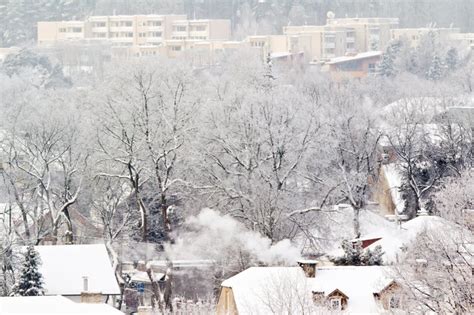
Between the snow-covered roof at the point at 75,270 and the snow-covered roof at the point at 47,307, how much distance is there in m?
6.36

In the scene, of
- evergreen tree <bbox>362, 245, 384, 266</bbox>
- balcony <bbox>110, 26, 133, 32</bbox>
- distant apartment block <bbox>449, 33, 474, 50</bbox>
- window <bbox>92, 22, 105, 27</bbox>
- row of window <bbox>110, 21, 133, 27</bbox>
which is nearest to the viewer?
evergreen tree <bbox>362, 245, 384, 266</bbox>

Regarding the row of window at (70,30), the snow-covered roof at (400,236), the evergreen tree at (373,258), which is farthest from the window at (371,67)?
the evergreen tree at (373,258)

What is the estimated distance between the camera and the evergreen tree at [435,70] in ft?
319

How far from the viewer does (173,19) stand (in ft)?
500

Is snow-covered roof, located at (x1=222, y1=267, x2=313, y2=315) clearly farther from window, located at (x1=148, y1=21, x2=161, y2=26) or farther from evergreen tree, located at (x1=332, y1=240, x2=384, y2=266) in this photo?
window, located at (x1=148, y1=21, x2=161, y2=26)

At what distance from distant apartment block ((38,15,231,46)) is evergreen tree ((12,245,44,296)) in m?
109

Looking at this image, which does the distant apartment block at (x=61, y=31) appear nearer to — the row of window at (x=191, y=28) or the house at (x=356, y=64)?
the row of window at (x=191, y=28)

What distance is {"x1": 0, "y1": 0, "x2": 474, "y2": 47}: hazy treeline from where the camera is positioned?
146m

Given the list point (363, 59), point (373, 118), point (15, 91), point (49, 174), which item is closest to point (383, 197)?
point (373, 118)

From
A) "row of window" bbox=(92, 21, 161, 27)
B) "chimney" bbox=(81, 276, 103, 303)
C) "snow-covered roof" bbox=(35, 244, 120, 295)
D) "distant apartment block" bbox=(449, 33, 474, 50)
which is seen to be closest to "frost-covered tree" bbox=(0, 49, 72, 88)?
"distant apartment block" bbox=(449, 33, 474, 50)

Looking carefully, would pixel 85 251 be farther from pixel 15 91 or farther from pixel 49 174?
pixel 15 91

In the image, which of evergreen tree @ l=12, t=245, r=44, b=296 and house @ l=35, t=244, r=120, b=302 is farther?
evergreen tree @ l=12, t=245, r=44, b=296

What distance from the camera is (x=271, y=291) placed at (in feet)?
97.0

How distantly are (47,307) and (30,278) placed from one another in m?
8.52
